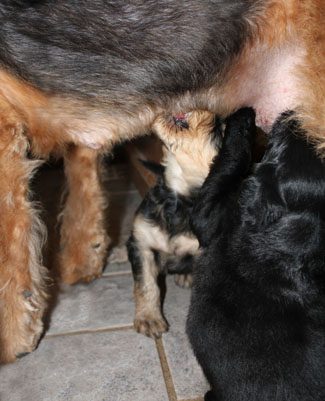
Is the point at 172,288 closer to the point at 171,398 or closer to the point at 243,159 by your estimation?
the point at 171,398

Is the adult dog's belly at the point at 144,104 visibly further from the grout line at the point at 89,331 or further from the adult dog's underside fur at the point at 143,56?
the grout line at the point at 89,331

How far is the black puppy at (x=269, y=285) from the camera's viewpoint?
4.01ft

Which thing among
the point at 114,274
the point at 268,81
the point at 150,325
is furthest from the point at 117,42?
the point at 114,274

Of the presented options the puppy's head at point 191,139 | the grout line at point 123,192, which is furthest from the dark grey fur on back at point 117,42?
the grout line at point 123,192

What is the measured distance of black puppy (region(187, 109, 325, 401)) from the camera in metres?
1.22

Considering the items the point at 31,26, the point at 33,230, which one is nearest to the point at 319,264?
the point at 33,230

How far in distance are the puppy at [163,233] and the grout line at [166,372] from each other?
0.12 ft

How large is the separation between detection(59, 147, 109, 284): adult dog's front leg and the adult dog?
62cm

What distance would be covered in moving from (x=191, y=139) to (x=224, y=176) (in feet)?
0.50

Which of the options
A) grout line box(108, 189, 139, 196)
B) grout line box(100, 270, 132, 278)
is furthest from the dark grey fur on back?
grout line box(108, 189, 139, 196)

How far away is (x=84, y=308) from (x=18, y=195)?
668 mm

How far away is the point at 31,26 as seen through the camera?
1.16 m

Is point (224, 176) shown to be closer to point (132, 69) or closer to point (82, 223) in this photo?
point (132, 69)

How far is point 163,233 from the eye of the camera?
1877mm
